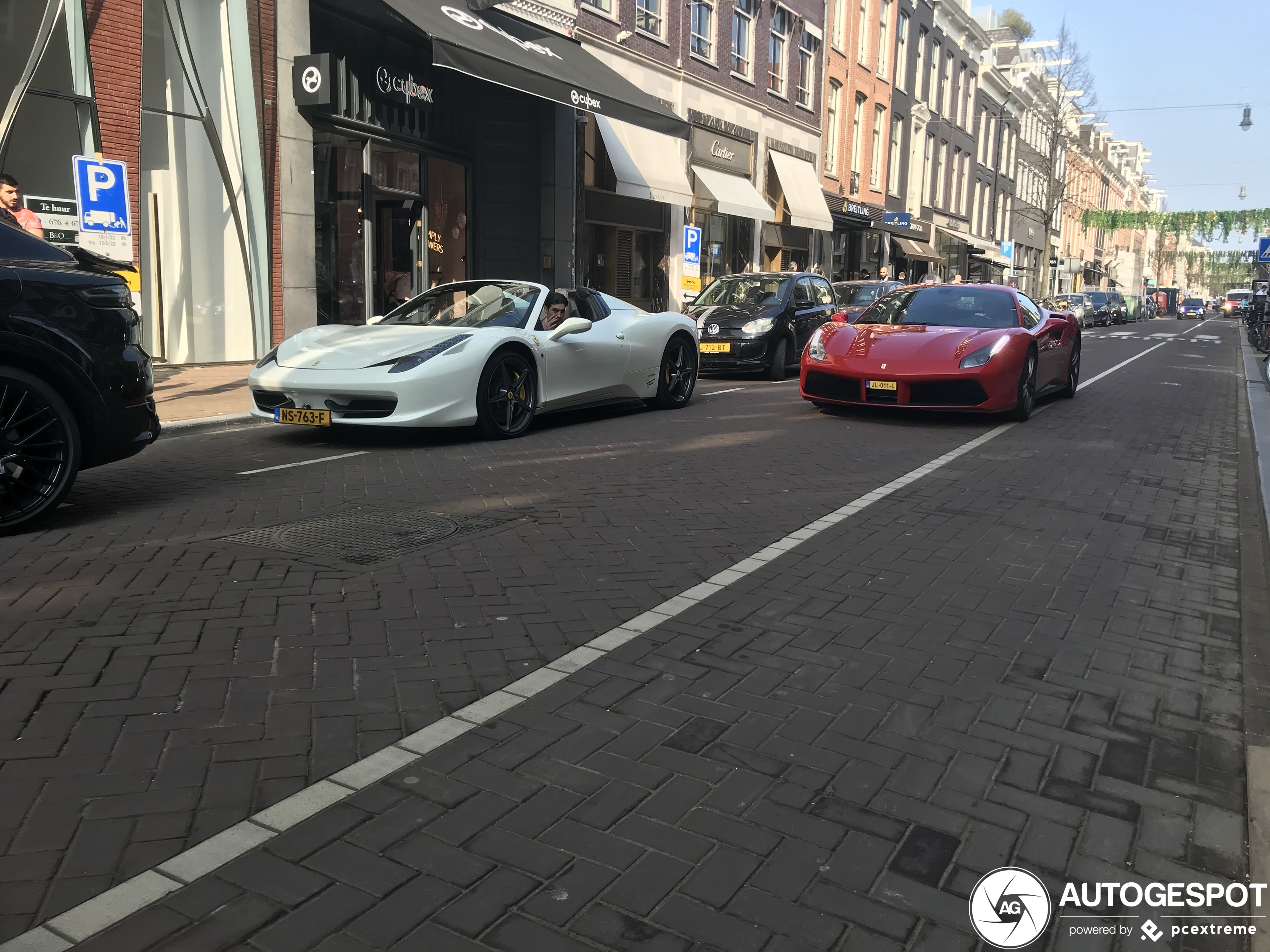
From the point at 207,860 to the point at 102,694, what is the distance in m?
1.20

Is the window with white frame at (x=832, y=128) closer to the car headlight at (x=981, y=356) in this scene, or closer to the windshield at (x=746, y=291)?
the windshield at (x=746, y=291)

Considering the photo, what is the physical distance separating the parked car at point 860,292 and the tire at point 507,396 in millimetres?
10603

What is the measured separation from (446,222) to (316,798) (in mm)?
17423

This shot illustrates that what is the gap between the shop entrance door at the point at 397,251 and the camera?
17484 mm

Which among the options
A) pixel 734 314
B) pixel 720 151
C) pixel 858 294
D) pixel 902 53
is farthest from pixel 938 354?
pixel 902 53

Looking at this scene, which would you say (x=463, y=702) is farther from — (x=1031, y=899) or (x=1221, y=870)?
(x=1221, y=870)

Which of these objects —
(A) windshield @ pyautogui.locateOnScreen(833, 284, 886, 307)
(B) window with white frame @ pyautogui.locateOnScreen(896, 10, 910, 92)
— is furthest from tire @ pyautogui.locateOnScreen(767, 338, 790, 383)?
(B) window with white frame @ pyautogui.locateOnScreen(896, 10, 910, 92)

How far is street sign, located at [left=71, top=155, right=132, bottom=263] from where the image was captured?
10.2 m

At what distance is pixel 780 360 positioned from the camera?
15.8 m

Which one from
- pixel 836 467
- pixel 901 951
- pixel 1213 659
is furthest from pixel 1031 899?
pixel 836 467

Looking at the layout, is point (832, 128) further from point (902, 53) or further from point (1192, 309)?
A: point (1192, 309)

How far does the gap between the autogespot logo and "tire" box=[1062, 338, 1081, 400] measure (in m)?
11.8

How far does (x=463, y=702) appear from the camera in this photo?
3412 millimetres

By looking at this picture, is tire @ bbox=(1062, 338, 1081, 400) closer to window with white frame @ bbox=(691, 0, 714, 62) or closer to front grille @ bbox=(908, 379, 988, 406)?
front grille @ bbox=(908, 379, 988, 406)
